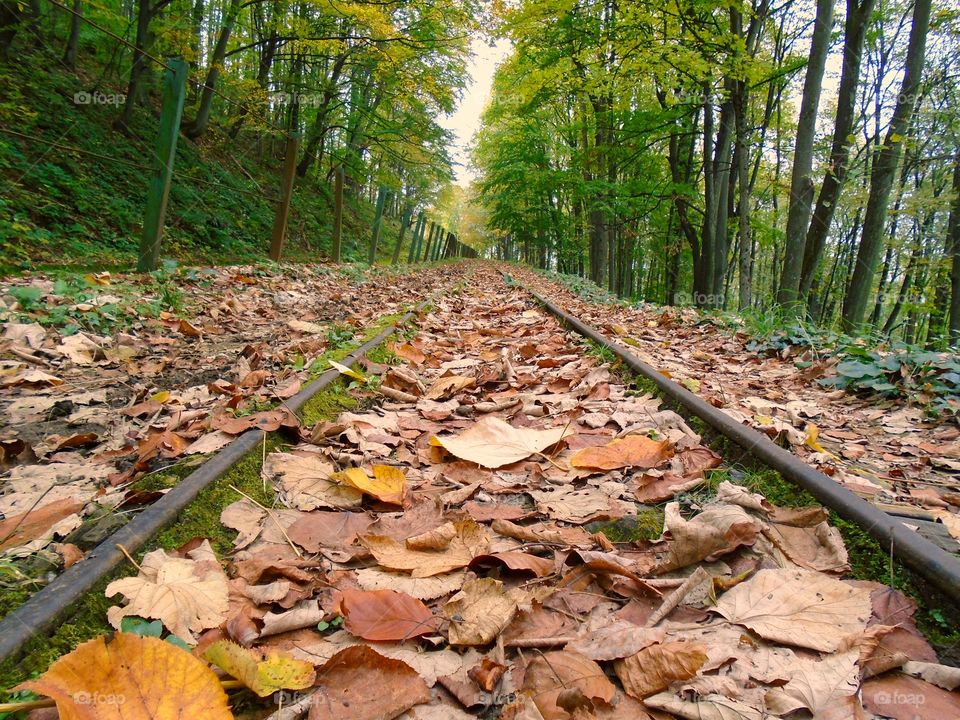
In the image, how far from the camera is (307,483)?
192 cm

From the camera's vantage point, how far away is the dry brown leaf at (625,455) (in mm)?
2121

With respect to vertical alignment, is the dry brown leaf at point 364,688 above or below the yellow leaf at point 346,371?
below

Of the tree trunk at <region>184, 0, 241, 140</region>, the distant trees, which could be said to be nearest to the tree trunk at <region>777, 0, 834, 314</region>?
the distant trees

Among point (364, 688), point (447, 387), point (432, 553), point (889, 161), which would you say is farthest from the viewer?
point (889, 161)

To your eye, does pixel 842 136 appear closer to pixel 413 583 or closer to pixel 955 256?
pixel 955 256

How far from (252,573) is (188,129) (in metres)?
15.4

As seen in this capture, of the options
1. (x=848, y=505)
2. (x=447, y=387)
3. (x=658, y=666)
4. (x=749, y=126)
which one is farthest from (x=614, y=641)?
(x=749, y=126)

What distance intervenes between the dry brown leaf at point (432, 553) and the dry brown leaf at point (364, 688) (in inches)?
14.1

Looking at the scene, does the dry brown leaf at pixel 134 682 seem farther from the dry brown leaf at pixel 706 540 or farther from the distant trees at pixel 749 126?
the distant trees at pixel 749 126

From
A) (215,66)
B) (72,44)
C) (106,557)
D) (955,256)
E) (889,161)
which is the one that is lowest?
(106,557)

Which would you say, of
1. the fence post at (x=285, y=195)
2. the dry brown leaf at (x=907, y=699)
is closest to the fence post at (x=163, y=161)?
the fence post at (x=285, y=195)

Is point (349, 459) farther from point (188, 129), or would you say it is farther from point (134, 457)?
point (188, 129)

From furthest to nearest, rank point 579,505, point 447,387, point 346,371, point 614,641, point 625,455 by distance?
point 447,387
point 346,371
point 625,455
point 579,505
point 614,641

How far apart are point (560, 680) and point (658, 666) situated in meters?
0.19
